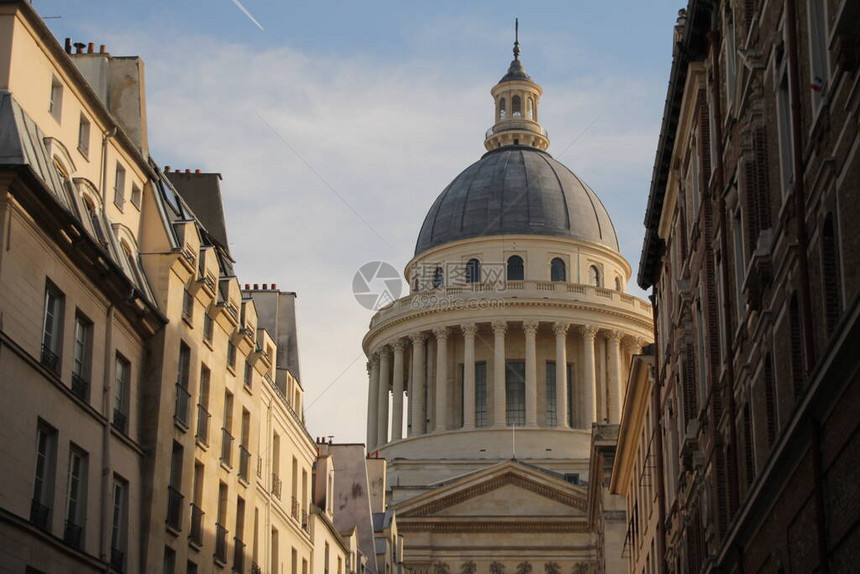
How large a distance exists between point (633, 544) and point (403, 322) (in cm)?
5753

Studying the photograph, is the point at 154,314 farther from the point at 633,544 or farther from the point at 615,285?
the point at 615,285

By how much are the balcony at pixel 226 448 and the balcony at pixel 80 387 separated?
8.91m

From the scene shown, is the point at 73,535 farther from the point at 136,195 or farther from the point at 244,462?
the point at 244,462

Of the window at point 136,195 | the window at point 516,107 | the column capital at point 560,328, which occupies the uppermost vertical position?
the window at point 516,107

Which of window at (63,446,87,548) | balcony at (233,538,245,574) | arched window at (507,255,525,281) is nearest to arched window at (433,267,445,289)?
arched window at (507,255,525,281)

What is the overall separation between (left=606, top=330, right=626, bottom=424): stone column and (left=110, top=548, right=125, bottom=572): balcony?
81.0 m

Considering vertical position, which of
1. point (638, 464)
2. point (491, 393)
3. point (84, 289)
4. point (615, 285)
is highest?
point (615, 285)

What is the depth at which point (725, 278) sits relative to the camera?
87.3ft

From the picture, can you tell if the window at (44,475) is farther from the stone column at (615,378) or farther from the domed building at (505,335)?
the stone column at (615,378)

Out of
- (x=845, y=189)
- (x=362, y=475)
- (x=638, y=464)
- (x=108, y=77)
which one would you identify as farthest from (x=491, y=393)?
(x=845, y=189)

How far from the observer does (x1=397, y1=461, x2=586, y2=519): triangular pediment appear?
94.4 metres

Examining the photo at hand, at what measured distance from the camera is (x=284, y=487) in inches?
1687

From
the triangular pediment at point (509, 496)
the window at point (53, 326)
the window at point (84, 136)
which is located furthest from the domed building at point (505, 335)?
the window at point (53, 326)

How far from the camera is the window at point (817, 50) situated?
724 inches
